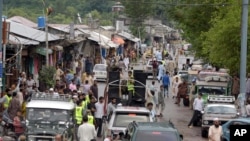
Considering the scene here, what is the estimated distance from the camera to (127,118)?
20.8 meters

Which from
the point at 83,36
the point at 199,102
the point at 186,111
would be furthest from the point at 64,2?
the point at 199,102

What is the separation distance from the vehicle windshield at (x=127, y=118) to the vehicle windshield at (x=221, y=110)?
25.0ft

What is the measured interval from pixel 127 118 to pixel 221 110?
822cm

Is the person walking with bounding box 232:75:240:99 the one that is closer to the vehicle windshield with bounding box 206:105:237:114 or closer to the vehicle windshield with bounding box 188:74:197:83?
the vehicle windshield with bounding box 206:105:237:114

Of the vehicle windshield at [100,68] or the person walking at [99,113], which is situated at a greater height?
the vehicle windshield at [100,68]

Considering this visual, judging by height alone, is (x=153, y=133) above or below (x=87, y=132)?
above

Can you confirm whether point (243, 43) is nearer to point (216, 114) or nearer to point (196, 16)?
point (216, 114)

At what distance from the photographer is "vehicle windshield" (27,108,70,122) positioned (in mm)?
20906

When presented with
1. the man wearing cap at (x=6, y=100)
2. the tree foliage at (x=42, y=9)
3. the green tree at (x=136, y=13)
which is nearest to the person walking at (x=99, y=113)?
the man wearing cap at (x=6, y=100)

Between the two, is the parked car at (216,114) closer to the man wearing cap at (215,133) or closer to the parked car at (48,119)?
the man wearing cap at (215,133)

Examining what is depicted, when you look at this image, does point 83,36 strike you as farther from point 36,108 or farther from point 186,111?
point 36,108

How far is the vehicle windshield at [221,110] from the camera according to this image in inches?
1101

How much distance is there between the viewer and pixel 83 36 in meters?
60.7

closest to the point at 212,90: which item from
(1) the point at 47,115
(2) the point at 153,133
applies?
(1) the point at 47,115
